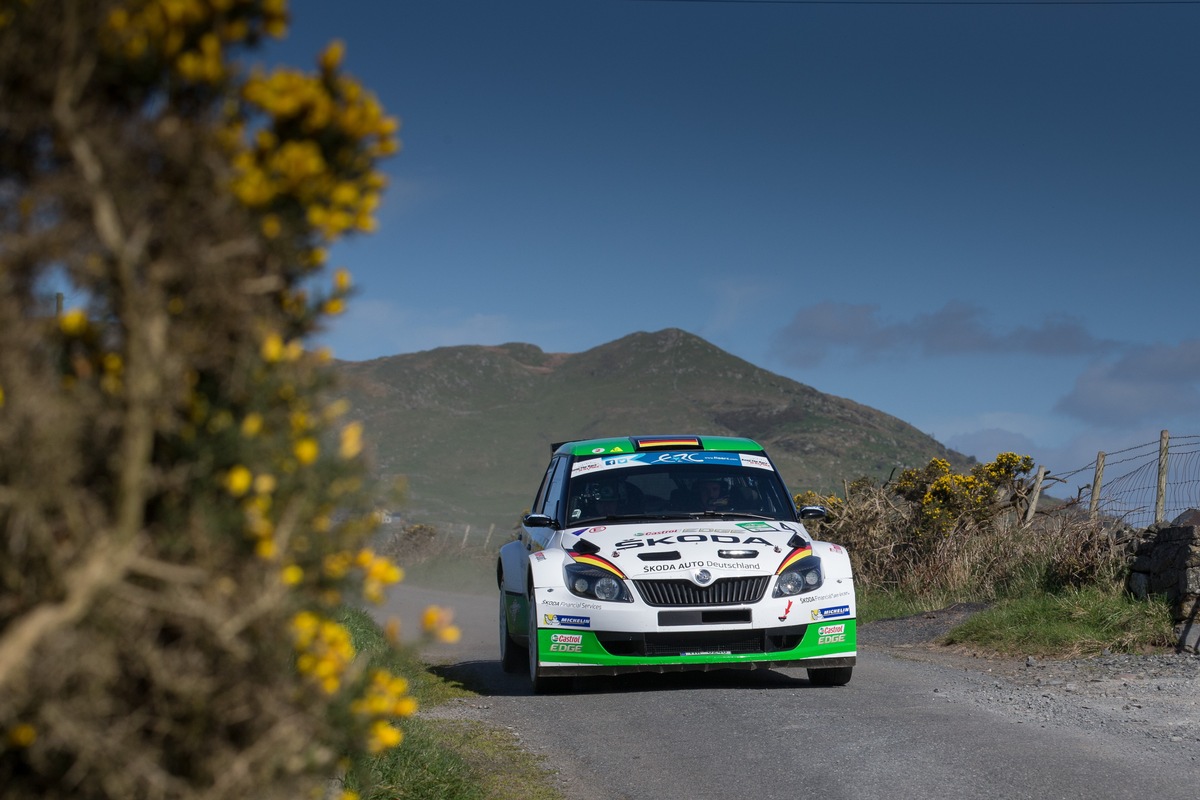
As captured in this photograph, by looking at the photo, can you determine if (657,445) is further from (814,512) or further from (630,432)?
(630,432)

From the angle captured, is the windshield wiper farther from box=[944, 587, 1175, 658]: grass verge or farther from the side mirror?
box=[944, 587, 1175, 658]: grass verge

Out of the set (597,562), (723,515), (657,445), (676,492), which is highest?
(657,445)

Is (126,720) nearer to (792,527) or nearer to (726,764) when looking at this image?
(726,764)

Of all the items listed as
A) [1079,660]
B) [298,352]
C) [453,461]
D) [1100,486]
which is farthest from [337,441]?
[453,461]

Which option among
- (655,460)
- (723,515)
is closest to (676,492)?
(655,460)

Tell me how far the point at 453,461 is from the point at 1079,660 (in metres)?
163

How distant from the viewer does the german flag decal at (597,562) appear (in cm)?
922

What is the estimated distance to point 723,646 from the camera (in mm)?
9188

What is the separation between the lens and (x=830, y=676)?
9.84 metres

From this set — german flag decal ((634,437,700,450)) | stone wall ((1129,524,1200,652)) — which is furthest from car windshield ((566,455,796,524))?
stone wall ((1129,524,1200,652))

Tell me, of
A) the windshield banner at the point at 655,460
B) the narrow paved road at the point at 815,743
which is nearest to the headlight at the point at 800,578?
the narrow paved road at the point at 815,743

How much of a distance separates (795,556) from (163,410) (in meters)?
7.49

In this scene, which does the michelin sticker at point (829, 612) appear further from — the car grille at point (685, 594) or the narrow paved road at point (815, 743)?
the narrow paved road at point (815, 743)

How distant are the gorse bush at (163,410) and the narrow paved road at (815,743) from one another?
4.17m
